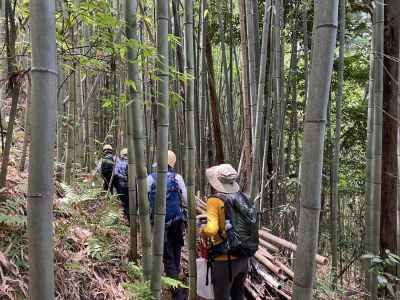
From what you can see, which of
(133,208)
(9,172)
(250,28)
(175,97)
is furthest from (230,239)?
(250,28)

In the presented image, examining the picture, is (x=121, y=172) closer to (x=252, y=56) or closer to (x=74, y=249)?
(x=74, y=249)

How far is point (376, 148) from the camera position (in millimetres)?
3512

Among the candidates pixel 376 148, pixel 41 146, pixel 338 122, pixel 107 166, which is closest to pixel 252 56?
pixel 338 122

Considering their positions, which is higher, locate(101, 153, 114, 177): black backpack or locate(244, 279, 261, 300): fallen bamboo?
locate(101, 153, 114, 177): black backpack

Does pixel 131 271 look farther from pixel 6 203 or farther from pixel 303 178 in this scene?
pixel 303 178

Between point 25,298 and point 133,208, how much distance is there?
3.47ft

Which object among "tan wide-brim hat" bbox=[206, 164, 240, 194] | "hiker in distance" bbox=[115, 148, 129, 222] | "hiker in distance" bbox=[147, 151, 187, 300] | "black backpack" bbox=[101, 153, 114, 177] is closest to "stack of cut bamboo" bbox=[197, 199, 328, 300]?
"hiker in distance" bbox=[147, 151, 187, 300]

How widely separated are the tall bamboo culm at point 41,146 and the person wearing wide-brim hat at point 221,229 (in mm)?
1697

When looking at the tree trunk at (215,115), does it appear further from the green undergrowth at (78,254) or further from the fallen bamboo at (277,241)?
the green undergrowth at (78,254)

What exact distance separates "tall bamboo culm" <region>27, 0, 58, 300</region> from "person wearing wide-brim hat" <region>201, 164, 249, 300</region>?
1.70 metres

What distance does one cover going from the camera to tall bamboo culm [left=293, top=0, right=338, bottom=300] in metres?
1.43

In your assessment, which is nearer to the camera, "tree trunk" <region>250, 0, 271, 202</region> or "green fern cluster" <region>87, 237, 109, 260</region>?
"green fern cluster" <region>87, 237, 109, 260</region>

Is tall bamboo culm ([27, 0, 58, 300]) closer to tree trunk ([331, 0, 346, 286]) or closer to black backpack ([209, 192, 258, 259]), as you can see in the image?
black backpack ([209, 192, 258, 259])

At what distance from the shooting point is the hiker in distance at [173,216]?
11.1 ft
